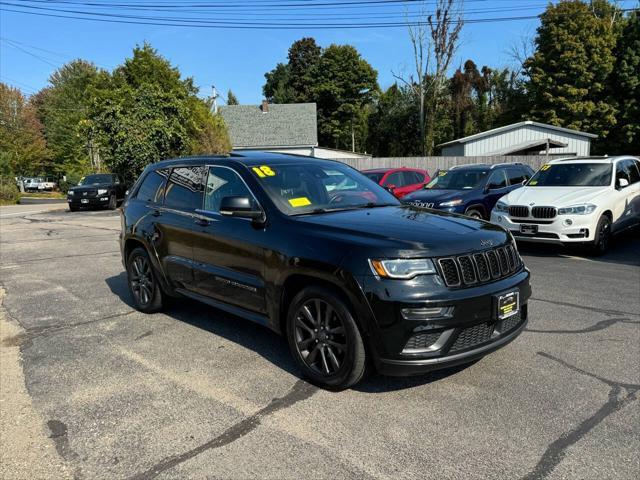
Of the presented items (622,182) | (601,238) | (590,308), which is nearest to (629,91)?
(622,182)

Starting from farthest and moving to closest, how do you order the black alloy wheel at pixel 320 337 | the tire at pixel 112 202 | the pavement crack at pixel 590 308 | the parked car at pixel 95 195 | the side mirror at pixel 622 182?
the tire at pixel 112 202
the parked car at pixel 95 195
the side mirror at pixel 622 182
the pavement crack at pixel 590 308
the black alloy wheel at pixel 320 337

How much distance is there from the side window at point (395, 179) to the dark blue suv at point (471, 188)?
2.03 m

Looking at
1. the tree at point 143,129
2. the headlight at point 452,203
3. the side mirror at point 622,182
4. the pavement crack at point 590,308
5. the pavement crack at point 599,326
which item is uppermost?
the tree at point 143,129

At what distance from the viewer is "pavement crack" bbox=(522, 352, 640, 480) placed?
2.74 metres

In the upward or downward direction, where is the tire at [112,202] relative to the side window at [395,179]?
downward

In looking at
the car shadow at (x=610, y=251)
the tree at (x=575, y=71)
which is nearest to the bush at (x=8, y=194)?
the car shadow at (x=610, y=251)

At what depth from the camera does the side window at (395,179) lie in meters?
14.8

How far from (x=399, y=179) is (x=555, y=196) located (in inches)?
244

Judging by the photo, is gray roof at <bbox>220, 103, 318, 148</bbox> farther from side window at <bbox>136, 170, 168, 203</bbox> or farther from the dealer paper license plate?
the dealer paper license plate

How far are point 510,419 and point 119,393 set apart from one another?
2.79 metres

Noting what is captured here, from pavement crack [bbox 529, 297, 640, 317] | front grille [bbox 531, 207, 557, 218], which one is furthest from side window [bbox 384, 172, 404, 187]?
pavement crack [bbox 529, 297, 640, 317]

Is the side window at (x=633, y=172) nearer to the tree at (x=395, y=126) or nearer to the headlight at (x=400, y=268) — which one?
the headlight at (x=400, y=268)

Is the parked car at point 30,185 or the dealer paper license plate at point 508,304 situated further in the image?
the parked car at point 30,185

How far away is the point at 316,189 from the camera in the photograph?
4.55 m
